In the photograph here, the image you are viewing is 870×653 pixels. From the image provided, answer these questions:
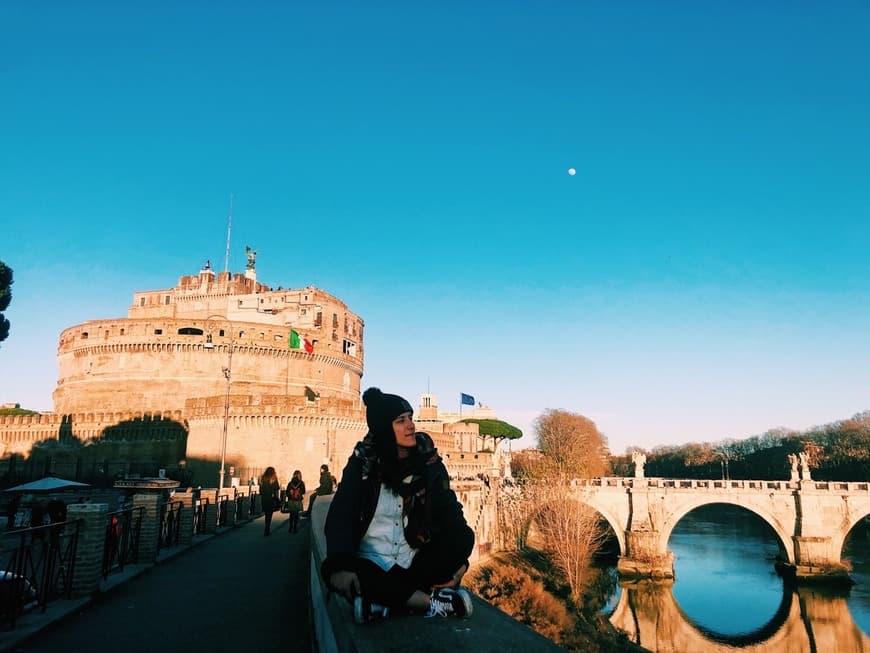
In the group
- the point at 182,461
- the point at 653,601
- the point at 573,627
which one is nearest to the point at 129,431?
→ the point at 182,461

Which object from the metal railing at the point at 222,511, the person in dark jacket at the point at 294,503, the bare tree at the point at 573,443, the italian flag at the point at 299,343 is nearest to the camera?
the person in dark jacket at the point at 294,503

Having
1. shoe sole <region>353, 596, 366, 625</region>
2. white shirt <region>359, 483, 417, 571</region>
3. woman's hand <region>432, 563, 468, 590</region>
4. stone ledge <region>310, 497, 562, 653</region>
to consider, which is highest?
white shirt <region>359, 483, 417, 571</region>

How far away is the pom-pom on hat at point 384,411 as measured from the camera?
341 cm

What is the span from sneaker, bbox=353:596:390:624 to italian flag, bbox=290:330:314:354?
156 ft

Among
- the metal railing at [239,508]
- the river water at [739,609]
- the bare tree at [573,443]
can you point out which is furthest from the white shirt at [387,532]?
the bare tree at [573,443]

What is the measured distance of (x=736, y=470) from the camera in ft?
257

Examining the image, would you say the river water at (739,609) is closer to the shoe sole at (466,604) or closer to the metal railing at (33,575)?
the metal railing at (33,575)

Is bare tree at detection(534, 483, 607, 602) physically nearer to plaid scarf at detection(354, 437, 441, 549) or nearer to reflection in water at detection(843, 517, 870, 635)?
reflection in water at detection(843, 517, 870, 635)

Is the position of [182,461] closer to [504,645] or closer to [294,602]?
[294,602]

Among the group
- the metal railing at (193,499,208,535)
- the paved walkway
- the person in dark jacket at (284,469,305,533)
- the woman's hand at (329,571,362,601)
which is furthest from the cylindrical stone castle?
the woman's hand at (329,571,362,601)

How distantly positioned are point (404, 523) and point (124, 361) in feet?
163

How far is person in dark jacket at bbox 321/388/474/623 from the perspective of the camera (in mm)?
3104

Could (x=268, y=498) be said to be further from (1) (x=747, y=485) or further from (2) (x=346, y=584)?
(1) (x=747, y=485)

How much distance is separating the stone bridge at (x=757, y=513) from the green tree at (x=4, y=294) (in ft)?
108
